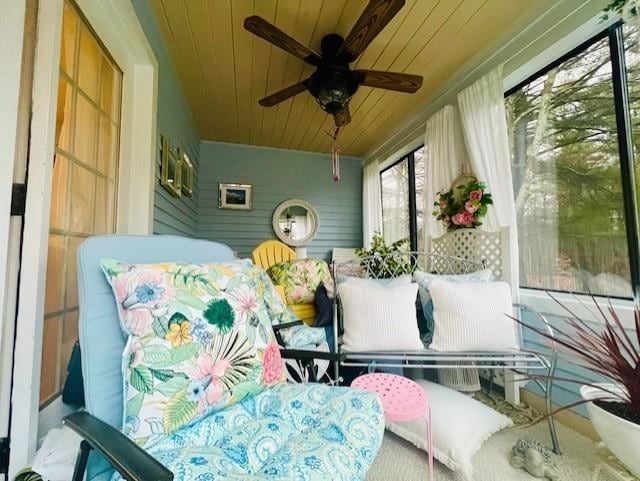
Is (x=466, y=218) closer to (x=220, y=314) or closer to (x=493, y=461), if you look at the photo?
(x=493, y=461)

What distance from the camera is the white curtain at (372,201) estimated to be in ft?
13.8

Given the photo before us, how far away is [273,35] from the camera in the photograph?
5.41 ft

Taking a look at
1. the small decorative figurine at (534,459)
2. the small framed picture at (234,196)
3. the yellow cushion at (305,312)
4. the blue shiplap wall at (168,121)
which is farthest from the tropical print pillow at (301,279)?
the small framed picture at (234,196)

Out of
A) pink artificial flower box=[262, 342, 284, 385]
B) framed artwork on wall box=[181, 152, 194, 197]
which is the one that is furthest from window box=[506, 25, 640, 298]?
framed artwork on wall box=[181, 152, 194, 197]

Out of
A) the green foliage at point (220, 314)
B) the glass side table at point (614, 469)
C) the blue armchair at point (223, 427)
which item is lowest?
the glass side table at point (614, 469)

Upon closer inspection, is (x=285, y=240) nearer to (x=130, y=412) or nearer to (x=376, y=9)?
(x=376, y=9)

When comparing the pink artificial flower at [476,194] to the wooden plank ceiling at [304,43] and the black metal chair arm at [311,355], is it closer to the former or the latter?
the wooden plank ceiling at [304,43]

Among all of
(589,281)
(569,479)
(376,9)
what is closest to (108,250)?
(376,9)

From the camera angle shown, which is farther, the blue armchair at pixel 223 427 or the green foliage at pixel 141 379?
the green foliage at pixel 141 379

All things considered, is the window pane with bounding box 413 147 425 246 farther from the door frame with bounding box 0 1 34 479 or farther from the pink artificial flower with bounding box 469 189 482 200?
the door frame with bounding box 0 1 34 479

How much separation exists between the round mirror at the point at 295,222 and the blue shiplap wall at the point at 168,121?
123 cm

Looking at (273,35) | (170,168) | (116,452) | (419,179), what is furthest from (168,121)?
(419,179)

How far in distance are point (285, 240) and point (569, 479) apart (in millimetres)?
3483

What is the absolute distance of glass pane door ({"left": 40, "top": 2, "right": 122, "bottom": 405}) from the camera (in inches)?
45.5
